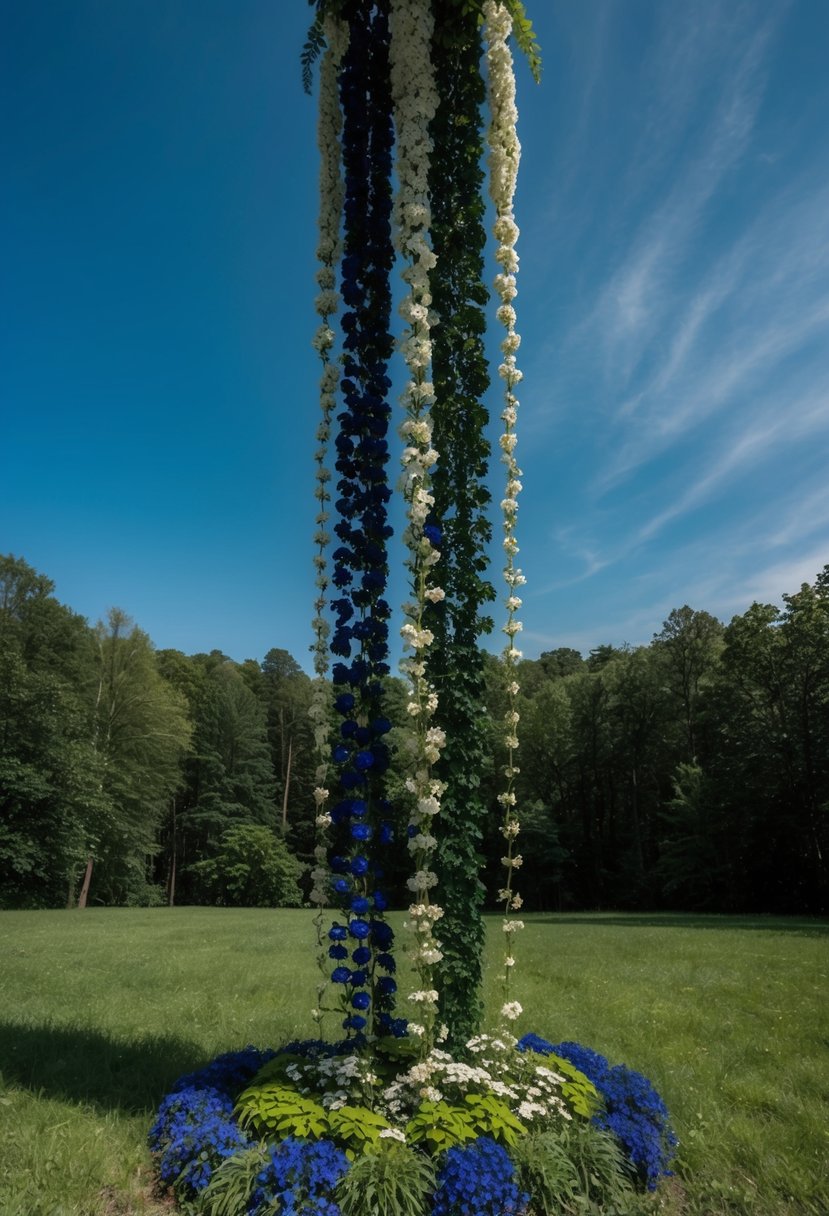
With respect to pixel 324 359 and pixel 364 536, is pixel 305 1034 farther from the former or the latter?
pixel 324 359

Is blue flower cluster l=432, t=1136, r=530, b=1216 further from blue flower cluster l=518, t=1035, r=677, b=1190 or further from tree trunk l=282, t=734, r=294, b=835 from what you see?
tree trunk l=282, t=734, r=294, b=835

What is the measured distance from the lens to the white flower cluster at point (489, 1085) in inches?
150

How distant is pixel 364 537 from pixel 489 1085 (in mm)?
3292

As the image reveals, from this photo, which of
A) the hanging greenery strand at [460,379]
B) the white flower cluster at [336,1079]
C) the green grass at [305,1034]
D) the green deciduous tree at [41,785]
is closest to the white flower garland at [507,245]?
the hanging greenery strand at [460,379]

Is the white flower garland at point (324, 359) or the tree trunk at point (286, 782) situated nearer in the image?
the white flower garland at point (324, 359)

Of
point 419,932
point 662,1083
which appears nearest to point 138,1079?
point 419,932

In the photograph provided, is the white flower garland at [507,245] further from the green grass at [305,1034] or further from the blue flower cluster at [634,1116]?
the green grass at [305,1034]

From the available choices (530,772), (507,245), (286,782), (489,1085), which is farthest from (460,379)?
(286,782)

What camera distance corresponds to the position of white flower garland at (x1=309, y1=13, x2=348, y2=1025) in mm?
4535

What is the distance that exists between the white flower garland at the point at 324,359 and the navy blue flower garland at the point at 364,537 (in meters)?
0.10

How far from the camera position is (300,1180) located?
3.27 m

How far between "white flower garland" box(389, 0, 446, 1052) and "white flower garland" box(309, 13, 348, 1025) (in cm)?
68

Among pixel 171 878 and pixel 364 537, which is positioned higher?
pixel 364 537

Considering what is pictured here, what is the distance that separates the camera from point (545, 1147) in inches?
147
